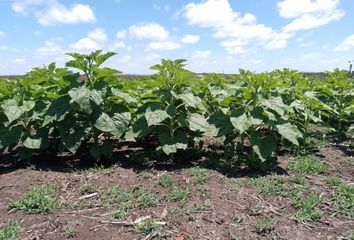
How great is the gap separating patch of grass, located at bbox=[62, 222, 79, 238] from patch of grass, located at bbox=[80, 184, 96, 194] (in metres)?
0.71

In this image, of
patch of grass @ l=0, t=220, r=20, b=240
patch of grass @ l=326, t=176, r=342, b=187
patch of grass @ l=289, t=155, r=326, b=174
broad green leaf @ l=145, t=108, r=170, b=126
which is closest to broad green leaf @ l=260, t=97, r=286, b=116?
patch of grass @ l=289, t=155, r=326, b=174

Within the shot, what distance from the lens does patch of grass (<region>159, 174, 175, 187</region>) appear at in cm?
435

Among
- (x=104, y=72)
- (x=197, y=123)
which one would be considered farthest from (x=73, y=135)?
(x=197, y=123)

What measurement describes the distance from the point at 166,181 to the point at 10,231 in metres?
Result: 1.76

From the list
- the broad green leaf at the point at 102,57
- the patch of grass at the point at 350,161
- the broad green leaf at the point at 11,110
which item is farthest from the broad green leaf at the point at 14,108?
the patch of grass at the point at 350,161

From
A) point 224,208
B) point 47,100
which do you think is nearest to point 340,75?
point 224,208

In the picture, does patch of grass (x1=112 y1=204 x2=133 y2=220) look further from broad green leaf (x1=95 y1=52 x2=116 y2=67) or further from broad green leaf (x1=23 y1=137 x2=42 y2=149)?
broad green leaf (x1=95 y1=52 x2=116 y2=67)

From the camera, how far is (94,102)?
4703 mm

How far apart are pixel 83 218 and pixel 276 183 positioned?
2.27m

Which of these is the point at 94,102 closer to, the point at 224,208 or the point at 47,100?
the point at 47,100

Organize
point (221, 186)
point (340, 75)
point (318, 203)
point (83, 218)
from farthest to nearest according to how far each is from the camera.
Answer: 1. point (340, 75)
2. point (221, 186)
3. point (318, 203)
4. point (83, 218)

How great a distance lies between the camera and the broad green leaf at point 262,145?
4.71 m

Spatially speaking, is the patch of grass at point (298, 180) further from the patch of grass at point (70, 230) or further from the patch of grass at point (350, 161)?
the patch of grass at point (70, 230)

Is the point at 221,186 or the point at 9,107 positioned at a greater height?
the point at 9,107
